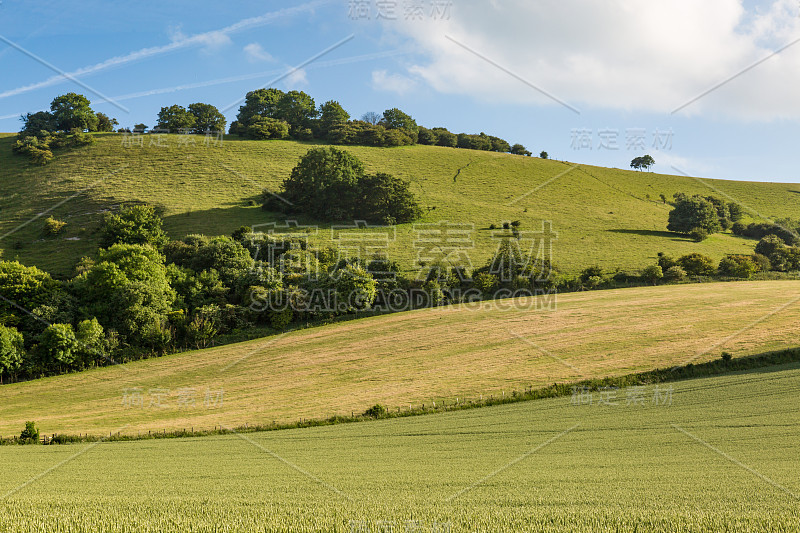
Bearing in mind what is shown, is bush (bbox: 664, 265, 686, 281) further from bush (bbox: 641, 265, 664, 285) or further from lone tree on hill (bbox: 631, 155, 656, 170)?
lone tree on hill (bbox: 631, 155, 656, 170)

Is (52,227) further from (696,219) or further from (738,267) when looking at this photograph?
(696,219)

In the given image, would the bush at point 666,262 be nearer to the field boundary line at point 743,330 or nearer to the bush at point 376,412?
the field boundary line at point 743,330

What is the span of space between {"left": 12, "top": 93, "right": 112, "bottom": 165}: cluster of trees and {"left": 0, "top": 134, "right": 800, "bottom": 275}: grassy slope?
14.2 feet

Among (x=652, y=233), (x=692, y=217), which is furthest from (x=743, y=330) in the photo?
(x=692, y=217)

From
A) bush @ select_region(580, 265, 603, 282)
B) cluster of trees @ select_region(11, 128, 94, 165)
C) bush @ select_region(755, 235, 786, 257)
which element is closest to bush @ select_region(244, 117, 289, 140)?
cluster of trees @ select_region(11, 128, 94, 165)

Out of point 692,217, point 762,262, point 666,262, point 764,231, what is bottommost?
point 666,262

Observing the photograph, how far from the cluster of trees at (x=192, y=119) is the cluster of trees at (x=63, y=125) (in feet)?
49.5

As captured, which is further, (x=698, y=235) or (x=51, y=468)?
(x=698, y=235)

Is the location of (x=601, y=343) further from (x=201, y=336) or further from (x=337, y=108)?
(x=337, y=108)

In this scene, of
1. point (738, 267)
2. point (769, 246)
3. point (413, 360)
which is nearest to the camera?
point (413, 360)

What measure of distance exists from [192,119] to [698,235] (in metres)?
113

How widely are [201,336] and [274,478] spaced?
39.7 metres

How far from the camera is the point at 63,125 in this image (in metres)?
118

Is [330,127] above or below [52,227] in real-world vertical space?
above
